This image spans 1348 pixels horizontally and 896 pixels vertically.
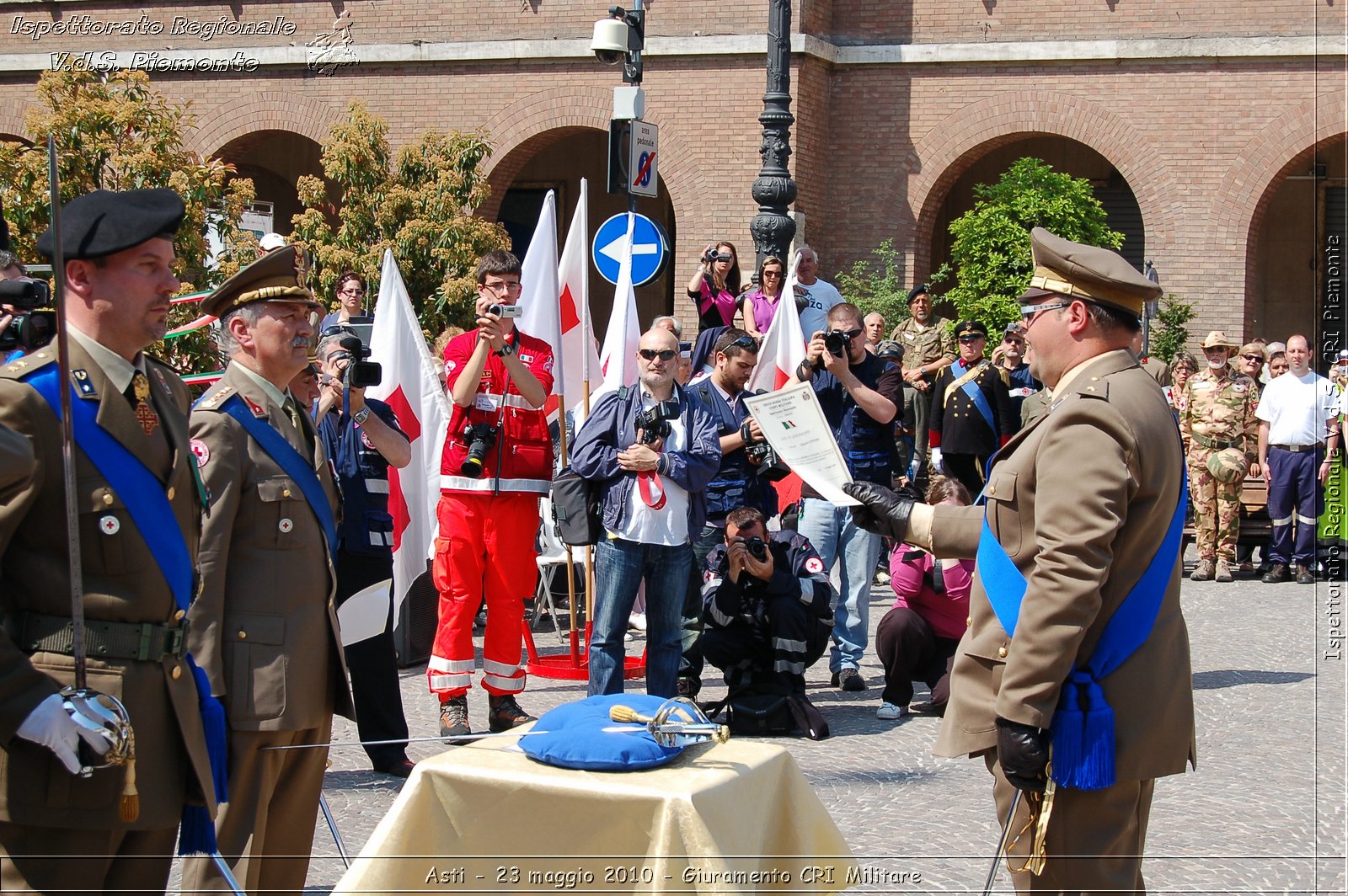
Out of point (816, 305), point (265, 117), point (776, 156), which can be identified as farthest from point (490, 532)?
point (265, 117)

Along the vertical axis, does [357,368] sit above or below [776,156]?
below

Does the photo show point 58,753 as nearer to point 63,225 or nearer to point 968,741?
point 63,225

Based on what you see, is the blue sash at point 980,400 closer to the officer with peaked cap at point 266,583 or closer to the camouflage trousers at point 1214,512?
the camouflage trousers at point 1214,512

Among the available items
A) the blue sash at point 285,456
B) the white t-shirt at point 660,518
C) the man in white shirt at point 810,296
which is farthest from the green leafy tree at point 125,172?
the blue sash at point 285,456

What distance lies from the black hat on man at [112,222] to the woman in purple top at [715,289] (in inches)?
359

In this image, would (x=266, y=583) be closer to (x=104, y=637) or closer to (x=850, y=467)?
(x=104, y=637)

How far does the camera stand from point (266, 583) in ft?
14.5

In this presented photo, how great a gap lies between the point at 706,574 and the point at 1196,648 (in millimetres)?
4111

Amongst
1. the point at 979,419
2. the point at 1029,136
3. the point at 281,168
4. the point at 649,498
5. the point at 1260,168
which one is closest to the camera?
the point at 649,498

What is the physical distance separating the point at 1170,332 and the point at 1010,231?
8.99 ft

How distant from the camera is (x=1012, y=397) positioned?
40.0 ft

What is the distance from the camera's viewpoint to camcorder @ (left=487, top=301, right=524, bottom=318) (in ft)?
24.2

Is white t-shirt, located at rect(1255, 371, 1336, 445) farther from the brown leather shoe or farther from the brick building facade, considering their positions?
the brick building facade

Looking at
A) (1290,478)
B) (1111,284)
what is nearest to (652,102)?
(1290,478)
